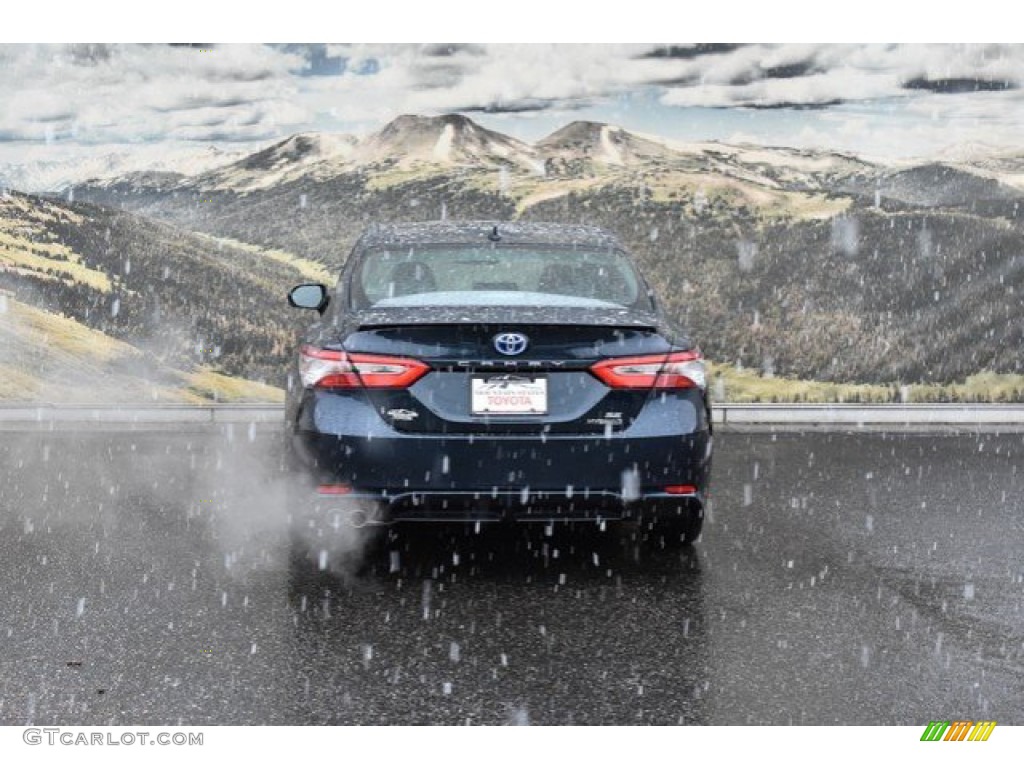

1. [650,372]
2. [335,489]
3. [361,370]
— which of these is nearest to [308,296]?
[361,370]

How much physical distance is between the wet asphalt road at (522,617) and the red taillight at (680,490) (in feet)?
1.40

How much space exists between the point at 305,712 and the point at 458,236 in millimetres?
3330

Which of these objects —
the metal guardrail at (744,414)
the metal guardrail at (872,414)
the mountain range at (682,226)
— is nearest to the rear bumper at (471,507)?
the metal guardrail at (744,414)

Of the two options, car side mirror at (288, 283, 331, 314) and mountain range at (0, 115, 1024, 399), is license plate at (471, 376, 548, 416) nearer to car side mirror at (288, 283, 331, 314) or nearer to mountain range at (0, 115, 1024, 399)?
car side mirror at (288, 283, 331, 314)

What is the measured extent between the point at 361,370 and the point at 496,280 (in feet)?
4.99

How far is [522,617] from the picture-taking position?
223 inches

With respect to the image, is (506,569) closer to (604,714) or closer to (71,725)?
(604,714)

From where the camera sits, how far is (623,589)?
619 centimetres

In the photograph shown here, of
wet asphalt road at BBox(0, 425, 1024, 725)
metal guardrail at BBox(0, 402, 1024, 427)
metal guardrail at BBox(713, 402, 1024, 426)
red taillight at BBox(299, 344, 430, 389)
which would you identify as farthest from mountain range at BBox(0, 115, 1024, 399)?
red taillight at BBox(299, 344, 430, 389)

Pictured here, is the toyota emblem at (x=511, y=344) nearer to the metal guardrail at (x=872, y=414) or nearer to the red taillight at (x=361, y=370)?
the red taillight at (x=361, y=370)

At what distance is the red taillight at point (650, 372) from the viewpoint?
592 centimetres

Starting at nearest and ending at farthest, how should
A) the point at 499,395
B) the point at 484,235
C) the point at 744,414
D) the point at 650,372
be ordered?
the point at 499,395 < the point at 650,372 < the point at 484,235 < the point at 744,414
